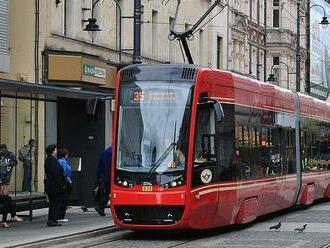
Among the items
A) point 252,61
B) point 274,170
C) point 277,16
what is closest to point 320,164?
point 274,170

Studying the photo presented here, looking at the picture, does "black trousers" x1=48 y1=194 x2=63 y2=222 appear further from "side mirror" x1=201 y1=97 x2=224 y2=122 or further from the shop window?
"side mirror" x1=201 y1=97 x2=224 y2=122

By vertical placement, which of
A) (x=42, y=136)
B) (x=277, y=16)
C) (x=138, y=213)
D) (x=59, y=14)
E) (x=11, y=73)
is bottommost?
(x=138, y=213)

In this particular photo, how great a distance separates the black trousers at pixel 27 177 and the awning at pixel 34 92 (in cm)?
160

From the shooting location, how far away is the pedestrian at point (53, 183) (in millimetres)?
18359

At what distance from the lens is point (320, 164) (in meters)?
26.9

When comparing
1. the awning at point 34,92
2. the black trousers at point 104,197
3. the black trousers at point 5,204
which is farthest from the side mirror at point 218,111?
the black trousers at point 104,197

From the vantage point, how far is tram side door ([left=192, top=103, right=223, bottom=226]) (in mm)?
16375

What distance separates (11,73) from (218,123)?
1109cm

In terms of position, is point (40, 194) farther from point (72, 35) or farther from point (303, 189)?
point (72, 35)

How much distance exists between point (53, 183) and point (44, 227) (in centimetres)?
93

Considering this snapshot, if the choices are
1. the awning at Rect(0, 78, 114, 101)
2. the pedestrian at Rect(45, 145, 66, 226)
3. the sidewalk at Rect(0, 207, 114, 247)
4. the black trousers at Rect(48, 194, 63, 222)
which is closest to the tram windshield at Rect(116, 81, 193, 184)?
the awning at Rect(0, 78, 114, 101)

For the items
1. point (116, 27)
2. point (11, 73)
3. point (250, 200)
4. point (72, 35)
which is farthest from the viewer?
point (116, 27)

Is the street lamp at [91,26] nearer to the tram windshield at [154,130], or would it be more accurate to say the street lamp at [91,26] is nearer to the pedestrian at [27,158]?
the pedestrian at [27,158]

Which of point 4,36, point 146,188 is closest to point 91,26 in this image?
point 4,36
